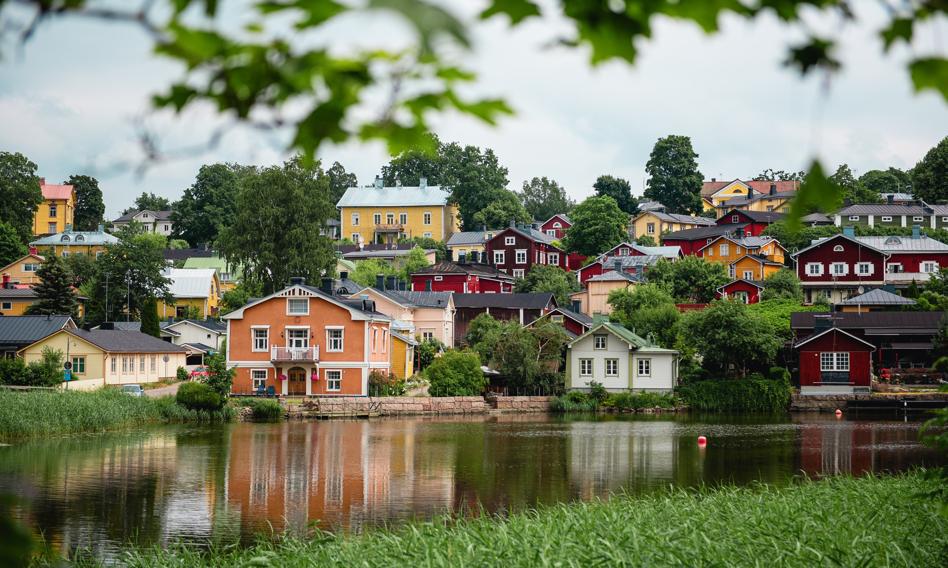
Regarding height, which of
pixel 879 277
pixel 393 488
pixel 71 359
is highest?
pixel 879 277

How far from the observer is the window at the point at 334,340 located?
5091 cm

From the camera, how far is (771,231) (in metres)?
82.9

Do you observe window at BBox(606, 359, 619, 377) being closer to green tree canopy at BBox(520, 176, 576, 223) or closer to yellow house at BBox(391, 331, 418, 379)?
yellow house at BBox(391, 331, 418, 379)

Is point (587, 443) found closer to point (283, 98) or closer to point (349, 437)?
point (349, 437)

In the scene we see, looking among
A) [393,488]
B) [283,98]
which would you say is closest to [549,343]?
[393,488]

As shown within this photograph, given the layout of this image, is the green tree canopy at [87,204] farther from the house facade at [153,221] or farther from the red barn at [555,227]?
the red barn at [555,227]

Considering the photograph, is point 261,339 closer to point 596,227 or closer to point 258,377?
point 258,377

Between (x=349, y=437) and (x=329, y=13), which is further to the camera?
(x=349, y=437)

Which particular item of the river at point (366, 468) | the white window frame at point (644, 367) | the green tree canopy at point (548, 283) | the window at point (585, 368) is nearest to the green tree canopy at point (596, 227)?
the green tree canopy at point (548, 283)

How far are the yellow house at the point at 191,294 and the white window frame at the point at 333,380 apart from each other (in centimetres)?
2856

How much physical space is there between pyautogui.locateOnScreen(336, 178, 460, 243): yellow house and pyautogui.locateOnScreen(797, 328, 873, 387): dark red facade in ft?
179

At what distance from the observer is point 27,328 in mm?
51406

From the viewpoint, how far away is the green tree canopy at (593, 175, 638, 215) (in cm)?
11119

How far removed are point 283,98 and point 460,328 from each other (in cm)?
6511
